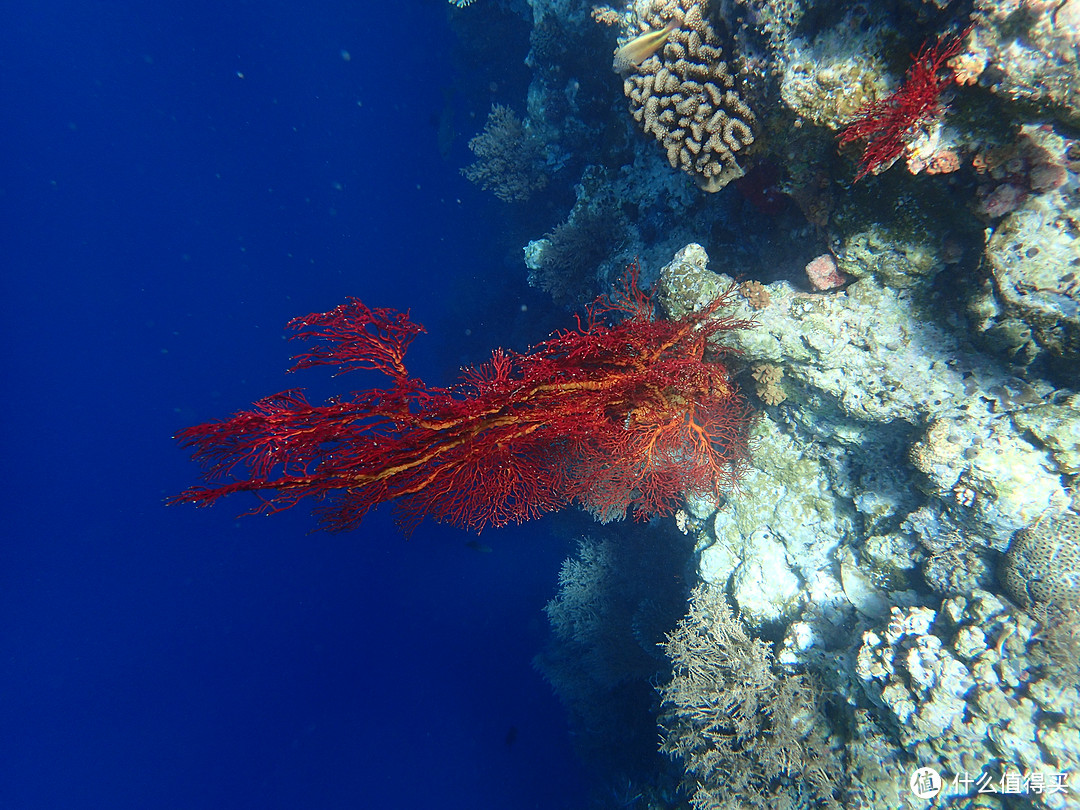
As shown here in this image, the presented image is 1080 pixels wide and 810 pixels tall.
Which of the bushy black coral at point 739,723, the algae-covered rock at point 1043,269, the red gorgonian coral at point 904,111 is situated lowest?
the bushy black coral at point 739,723

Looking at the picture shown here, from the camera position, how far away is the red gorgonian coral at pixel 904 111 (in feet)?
8.38

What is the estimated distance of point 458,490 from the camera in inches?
155

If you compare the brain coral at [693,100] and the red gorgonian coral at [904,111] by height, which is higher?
the brain coral at [693,100]

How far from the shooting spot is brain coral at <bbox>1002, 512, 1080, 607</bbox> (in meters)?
2.75

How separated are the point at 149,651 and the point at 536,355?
30158mm

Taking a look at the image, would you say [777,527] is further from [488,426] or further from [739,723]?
[488,426]

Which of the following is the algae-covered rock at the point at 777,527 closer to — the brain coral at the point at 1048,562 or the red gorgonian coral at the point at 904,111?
the brain coral at the point at 1048,562

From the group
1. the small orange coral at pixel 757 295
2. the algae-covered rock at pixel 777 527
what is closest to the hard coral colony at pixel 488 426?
the small orange coral at pixel 757 295

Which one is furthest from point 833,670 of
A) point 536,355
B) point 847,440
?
point 536,355

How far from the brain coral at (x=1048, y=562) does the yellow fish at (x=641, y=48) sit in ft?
15.7

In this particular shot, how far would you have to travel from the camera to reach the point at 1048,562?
110 inches

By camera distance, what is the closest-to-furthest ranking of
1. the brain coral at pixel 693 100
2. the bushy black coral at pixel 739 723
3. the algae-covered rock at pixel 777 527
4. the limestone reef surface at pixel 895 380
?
1. the limestone reef surface at pixel 895 380
2. the brain coral at pixel 693 100
3. the bushy black coral at pixel 739 723
4. the algae-covered rock at pixel 777 527

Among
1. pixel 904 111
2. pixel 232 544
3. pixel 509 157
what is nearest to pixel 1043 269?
pixel 904 111

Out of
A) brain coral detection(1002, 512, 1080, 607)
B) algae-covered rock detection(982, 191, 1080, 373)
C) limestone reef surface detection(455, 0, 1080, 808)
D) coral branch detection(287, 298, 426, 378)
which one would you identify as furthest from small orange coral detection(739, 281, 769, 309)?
coral branch detection(287, 298, 426, 378)
